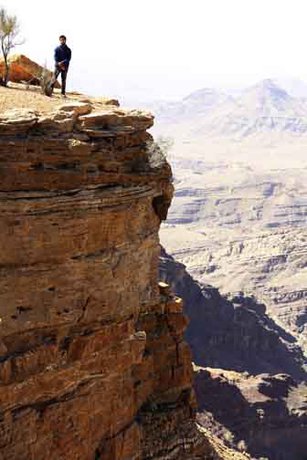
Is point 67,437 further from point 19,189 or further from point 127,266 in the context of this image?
point 19,189

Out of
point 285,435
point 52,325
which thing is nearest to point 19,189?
point 52,325

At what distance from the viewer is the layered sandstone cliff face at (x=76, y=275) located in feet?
61.9

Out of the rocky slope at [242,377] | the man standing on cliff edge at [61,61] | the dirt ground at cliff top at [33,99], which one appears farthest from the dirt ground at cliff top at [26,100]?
the rocky slope at [242,377]

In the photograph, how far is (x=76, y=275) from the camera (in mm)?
19688

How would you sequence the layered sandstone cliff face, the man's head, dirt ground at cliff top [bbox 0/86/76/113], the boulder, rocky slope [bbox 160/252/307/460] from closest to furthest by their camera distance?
the layered sandstone cliff face → dirt ground at cliff top [bbox 0/86/76/113] → the man's head → the boulder → rocky slope [bbox 160/252/307/460]

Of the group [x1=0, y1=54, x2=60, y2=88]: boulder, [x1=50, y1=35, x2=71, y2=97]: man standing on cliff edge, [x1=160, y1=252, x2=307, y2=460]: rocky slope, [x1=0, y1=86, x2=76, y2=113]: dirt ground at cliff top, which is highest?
[x1=50, y1=35, x2=71, y2=97]: man standing on cliff edge

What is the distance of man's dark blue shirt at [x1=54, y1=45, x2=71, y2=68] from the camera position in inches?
954

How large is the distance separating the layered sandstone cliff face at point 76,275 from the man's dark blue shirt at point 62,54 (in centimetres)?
333

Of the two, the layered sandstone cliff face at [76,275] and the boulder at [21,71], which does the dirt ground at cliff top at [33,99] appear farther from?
the layered sandstone cliff face at [76,275]

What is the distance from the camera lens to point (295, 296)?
11981 cm

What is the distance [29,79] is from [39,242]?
926cm

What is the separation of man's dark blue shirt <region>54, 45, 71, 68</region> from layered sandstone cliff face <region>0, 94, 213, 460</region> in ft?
10.9

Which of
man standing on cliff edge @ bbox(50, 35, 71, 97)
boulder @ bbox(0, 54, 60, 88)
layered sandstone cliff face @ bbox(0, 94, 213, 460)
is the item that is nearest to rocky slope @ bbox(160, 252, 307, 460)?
boulder @ bbox(0, 54, 60, 88)

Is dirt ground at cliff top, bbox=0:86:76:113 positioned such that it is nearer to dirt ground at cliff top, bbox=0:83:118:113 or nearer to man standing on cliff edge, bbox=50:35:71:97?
dirt ground at cliff top, bbox=0:83:118:113
